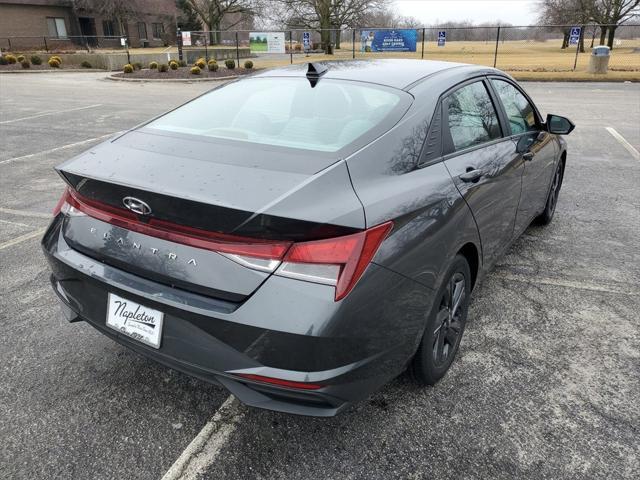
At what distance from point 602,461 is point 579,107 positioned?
40.7ft

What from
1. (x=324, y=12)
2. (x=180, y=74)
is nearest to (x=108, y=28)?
(x=324, y=12)

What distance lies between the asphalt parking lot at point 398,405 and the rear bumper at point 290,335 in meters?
0.41

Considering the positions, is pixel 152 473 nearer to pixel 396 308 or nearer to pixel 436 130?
pixel 396 308

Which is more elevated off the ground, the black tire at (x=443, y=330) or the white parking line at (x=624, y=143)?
the black tire at (x=443, y=330)

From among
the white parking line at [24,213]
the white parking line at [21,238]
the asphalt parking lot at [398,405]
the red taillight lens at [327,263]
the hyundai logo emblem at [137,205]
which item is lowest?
the asphalt parking lot at [398,405]

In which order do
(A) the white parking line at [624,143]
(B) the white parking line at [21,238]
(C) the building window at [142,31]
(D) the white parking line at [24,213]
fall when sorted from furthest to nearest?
(C) the building window at [142,31] < (A) the white parking line at [624,143] < (D) the white parking line at [24,213] < (B) the white parking line at [21,238]

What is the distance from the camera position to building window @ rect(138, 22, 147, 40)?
1969 inches

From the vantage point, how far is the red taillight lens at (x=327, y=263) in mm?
1824

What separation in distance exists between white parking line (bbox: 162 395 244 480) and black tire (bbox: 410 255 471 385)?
0.90 metres

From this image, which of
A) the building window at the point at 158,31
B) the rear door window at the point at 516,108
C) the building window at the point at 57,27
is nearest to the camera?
the rear door window at the point at 516,108

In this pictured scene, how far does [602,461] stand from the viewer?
2.19 metres

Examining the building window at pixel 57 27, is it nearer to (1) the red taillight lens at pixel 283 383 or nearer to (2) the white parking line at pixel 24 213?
(2) the white parking line at pixel 24 213

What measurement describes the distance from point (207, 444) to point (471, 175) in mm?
1820

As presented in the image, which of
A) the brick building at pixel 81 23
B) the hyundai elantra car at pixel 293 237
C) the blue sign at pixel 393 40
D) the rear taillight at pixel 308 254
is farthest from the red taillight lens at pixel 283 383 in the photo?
the brick building at pixel 81 23
